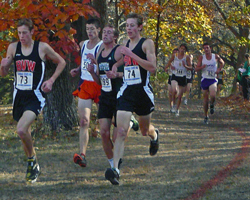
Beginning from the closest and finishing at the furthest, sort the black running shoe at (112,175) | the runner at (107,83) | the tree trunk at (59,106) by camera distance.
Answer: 1. the black running shoe at (112,175)
2. the runner at (107,83)
3. the tree trunk at (59,106)

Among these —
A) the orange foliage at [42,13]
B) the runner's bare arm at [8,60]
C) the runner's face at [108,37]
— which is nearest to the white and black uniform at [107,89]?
the runner's face at [108,37]

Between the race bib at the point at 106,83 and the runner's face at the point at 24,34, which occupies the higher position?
the runner's face at the point at 24,34

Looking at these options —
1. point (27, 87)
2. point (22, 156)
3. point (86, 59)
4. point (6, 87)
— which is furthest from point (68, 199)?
point (6, 87)

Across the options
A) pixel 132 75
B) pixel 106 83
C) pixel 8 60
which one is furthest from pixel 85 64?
pixel 8 60

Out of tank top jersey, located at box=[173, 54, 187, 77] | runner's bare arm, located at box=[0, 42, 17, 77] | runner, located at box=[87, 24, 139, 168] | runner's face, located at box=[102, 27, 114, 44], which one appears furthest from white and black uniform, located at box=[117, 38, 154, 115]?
tank top jersey, located at box=[173, 54, 187, 77]

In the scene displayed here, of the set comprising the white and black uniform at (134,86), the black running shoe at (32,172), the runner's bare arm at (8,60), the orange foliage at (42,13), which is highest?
the orange foliage at (42,13)

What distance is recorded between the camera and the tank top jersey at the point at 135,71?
6.34 m

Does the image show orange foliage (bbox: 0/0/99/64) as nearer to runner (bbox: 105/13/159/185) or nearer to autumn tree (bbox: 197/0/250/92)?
runner (bbox: 105/13/159/185)

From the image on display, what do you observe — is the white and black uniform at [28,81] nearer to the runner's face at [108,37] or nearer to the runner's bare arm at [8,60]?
the runner's bare arm at [8,60]

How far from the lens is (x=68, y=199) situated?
17.6 feet

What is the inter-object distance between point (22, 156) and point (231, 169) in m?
3.71

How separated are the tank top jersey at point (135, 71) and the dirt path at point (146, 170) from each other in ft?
4.29

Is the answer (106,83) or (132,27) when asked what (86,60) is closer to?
(106,83)

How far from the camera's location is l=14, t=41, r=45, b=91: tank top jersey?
6.16 m
